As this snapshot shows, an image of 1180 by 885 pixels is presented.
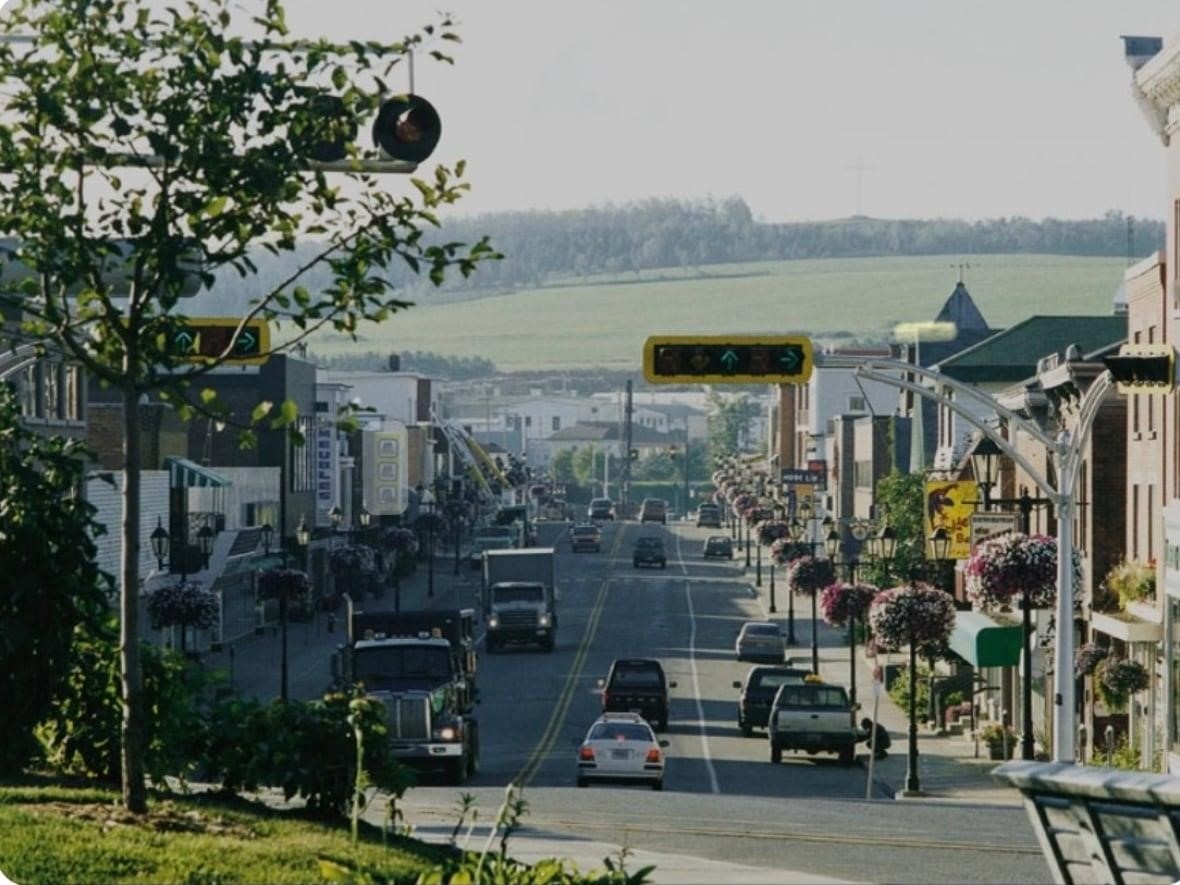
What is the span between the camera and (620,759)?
47.2 meters

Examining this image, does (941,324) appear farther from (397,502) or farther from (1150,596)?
(1150,596)

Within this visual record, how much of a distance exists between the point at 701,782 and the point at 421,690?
7.03 metres

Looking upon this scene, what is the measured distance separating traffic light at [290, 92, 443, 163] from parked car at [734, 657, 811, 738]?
44250mm

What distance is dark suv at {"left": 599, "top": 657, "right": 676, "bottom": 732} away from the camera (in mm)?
65250

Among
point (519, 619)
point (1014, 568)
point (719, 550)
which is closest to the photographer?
point (1014, 568)

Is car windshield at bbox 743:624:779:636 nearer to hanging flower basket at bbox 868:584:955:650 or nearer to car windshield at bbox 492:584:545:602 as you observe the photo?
car windshield at bbox 492:584:545:602

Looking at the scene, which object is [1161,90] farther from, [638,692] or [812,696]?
[638,692]

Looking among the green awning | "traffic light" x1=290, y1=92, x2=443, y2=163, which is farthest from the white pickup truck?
"traffic light" x1=290, y1=92, x2=443, y2=163

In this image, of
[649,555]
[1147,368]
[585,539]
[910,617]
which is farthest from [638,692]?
[585,539]

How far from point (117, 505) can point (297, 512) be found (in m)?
43.5

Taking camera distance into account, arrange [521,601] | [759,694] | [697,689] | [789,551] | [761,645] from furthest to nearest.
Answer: [789,551], [521,601], [761,645], [697,689], [759,694]

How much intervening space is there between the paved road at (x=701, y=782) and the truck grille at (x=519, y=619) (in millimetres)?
1108

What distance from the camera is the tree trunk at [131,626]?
21.9m

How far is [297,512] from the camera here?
4860 inches
